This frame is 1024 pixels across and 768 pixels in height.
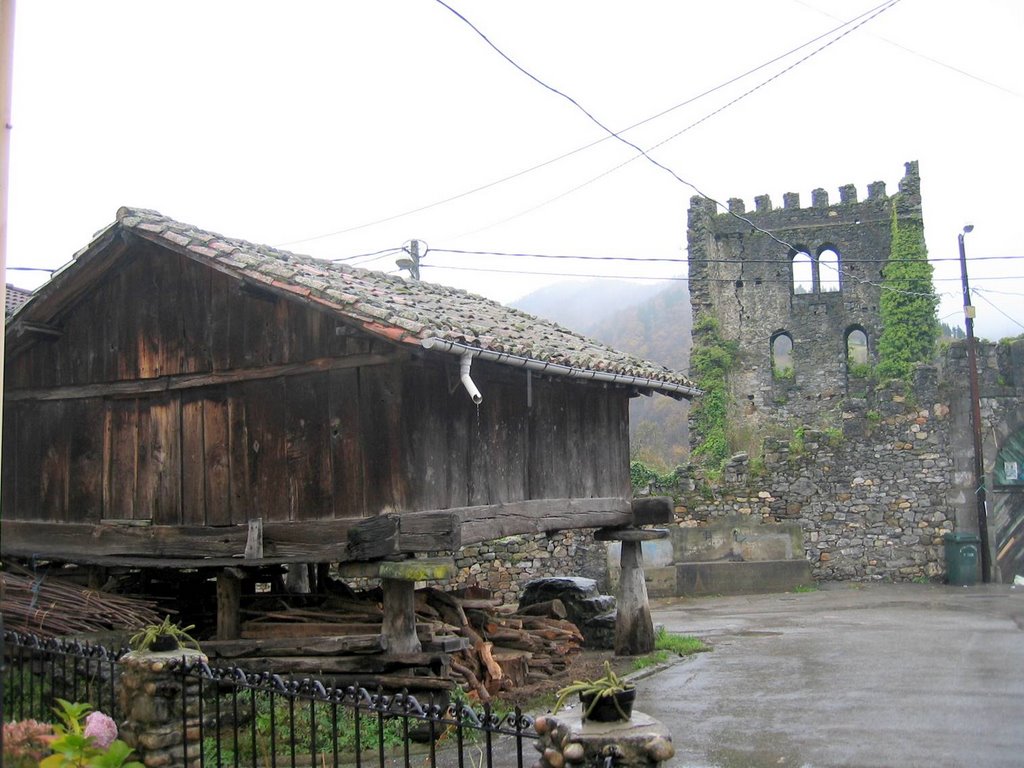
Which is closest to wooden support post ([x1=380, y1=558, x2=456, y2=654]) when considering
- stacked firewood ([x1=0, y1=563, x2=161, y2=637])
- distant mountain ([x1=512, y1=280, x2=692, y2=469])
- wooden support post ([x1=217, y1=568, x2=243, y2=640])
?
wooden support post ([x1=217, y1=568, x2=243, y2=640])

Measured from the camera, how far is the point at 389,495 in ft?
24.3

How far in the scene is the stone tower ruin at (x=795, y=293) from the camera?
3225 cm

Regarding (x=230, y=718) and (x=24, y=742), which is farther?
(x=230, y=718)

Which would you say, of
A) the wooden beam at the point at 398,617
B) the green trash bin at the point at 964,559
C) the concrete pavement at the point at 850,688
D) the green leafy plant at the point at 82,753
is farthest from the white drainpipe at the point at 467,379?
the green trash bin at the point at 964,559

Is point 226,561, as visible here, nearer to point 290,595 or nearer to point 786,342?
point 290,595

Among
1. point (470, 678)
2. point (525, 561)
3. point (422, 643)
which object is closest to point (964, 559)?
point (525, 561)

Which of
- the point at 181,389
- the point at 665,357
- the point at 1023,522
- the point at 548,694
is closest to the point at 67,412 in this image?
the point at 181,389

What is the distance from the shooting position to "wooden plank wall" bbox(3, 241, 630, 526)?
7.57 m

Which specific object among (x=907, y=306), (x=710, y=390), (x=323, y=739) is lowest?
(x=323, y=739)

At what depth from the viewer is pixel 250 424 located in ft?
26.8

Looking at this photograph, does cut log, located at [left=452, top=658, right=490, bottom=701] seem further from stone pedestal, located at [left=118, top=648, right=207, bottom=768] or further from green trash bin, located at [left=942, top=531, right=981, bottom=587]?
green trash bin, located at [left=942, top=531, right=981, bottom=587]

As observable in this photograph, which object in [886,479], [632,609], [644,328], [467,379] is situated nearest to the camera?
[467,379]

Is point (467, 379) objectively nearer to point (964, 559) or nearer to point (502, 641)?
point (502, 641)

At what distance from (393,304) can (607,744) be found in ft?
15.2
